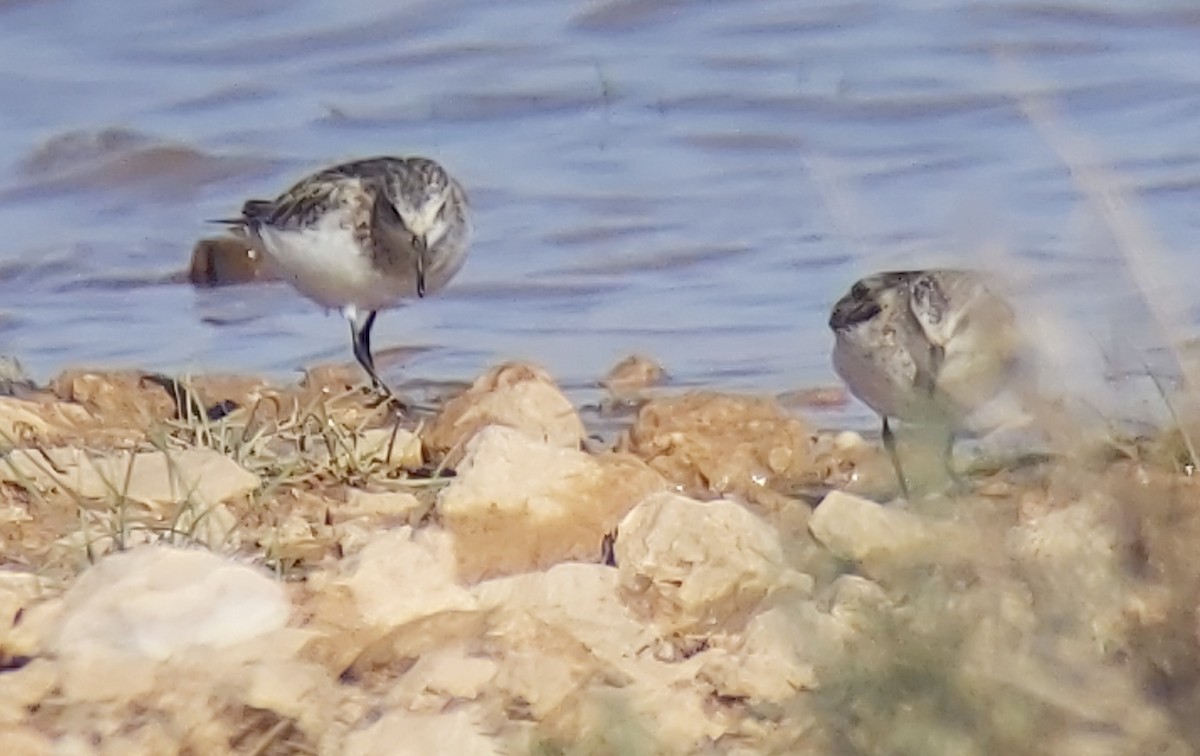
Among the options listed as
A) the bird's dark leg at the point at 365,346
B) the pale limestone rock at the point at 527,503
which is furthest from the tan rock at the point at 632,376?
the pale limestone rock at the point at 527,503

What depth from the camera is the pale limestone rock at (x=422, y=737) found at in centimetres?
386

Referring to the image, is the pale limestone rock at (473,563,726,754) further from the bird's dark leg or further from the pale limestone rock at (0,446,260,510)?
the bird's dark leg

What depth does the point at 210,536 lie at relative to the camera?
497 centimetres

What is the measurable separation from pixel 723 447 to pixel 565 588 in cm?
142

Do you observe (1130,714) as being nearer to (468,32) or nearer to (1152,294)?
(1152,294)

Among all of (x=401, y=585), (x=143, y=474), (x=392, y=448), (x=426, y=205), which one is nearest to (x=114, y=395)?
(x=392, y=448)

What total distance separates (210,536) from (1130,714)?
2201 mm

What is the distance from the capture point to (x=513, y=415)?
6.04 m

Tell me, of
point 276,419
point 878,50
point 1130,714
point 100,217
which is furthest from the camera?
point 878,50

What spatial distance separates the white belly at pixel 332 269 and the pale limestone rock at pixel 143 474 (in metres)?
2.97

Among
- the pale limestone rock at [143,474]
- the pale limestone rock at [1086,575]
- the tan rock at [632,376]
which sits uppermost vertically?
the pale limestone rock at [1086,575]

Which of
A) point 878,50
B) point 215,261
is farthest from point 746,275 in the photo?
point 878,50

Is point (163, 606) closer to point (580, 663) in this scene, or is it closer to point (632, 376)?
point (580, 663)

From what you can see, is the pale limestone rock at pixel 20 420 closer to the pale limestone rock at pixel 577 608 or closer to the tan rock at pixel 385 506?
the tan rock at pixel 385 506
